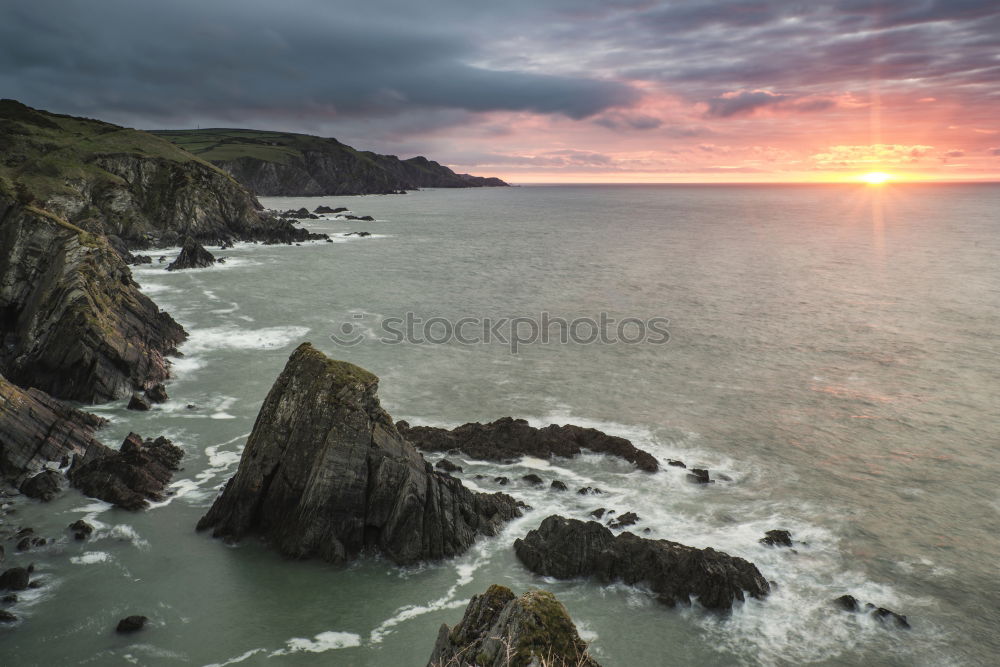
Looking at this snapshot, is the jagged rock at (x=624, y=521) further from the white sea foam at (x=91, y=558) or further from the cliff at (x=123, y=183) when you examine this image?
the cliff at (x=123, y=183)

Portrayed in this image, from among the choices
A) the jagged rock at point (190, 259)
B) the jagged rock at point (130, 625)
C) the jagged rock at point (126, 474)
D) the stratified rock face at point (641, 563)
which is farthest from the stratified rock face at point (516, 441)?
→ the jagged rock at point (190, 259)

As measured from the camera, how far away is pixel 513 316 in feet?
216

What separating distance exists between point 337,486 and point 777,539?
57.7 ft

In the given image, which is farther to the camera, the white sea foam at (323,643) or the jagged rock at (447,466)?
the jagged rock at (447,466)

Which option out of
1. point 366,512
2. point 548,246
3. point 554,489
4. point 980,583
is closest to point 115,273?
point 366,512

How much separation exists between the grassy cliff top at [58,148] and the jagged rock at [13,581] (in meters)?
80.0

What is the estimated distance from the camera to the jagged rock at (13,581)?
20766 millimetres

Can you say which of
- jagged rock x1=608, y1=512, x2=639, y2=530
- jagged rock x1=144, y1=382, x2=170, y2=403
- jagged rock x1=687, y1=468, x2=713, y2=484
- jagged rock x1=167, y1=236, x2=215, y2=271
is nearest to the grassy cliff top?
jagged rock x1=167, y1=236, x2=215, y2=271

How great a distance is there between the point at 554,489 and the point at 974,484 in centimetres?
2068

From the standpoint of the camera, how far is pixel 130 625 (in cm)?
1952

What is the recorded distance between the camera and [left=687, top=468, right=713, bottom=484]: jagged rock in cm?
3039

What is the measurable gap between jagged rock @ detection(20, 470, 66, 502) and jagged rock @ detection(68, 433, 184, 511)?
70cm

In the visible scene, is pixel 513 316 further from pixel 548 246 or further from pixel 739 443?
pixel 548 246

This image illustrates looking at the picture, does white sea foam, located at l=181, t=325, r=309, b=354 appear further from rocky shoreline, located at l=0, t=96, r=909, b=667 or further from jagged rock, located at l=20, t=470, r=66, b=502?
jagged rock, located at l=20, t=470, r=66, b=502
